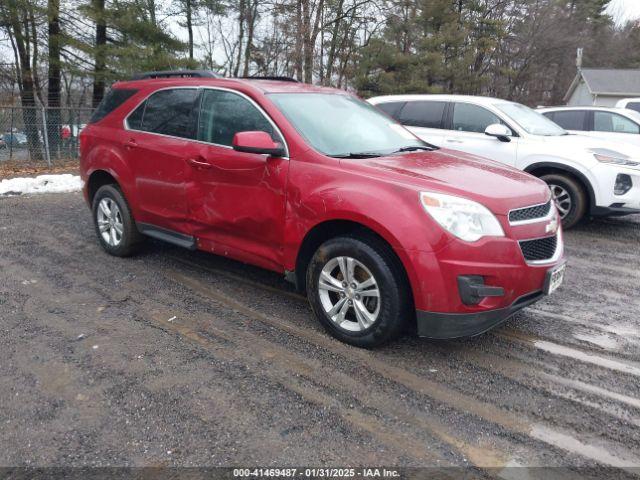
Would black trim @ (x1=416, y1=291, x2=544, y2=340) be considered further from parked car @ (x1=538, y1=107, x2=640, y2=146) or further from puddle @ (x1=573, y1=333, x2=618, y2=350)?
parked car @ (x1=538, y1=107, x2=640, y2=146)

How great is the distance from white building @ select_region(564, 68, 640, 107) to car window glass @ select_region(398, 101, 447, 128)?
33.9 metres

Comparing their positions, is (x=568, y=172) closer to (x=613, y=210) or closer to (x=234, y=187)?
(x=613, y=210)

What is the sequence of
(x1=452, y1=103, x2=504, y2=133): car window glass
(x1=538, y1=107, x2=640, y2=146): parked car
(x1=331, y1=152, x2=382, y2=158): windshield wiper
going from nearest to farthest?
1. (x1=331, y1=152, x2=382, y2=158): windshield wiper
2. (x1=452, y1=103, x2=504, y2=133): car window glass
3. (x1=538, y1=107, x2=640, y2=146): parked car

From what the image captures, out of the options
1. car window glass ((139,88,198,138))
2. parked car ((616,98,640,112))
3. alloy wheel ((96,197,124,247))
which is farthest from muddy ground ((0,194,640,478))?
parked car ((616,98,640,112))

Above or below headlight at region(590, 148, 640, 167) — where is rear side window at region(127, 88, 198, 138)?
above

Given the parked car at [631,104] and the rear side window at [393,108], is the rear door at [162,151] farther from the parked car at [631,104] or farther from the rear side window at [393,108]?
the parked car at [631,104]

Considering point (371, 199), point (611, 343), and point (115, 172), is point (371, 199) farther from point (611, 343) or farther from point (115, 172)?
point (115, 172)

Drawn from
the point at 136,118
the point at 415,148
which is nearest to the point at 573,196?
the point at 415,148

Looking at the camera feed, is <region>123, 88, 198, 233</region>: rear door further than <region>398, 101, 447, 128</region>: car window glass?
No

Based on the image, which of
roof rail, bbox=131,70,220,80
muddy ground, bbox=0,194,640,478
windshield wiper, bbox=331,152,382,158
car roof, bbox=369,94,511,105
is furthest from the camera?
car roof, bbox=369,94,511,105

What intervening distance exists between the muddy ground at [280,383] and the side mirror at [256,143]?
1.31m

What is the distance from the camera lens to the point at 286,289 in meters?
4.67

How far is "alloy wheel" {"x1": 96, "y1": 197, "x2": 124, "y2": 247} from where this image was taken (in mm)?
5336

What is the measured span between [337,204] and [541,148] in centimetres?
489
